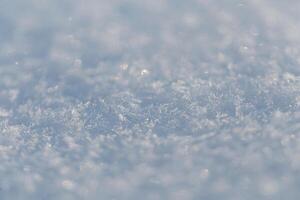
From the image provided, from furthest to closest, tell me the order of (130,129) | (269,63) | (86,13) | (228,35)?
(86,13) < (228,35) < (269,63) < (130,129)

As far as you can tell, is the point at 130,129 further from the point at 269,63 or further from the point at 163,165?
the point at 269,63

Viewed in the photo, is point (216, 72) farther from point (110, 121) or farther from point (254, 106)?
point (110, 121)

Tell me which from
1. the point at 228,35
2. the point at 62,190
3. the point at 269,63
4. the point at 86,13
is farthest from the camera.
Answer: the point at 86,13

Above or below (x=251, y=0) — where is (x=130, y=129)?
below

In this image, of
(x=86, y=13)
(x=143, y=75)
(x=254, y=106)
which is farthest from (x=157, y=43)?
(x=254, y=106)

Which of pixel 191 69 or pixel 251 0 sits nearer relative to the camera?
pixel 191 69

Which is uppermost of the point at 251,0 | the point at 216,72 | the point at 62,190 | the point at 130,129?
the point at 251,0
